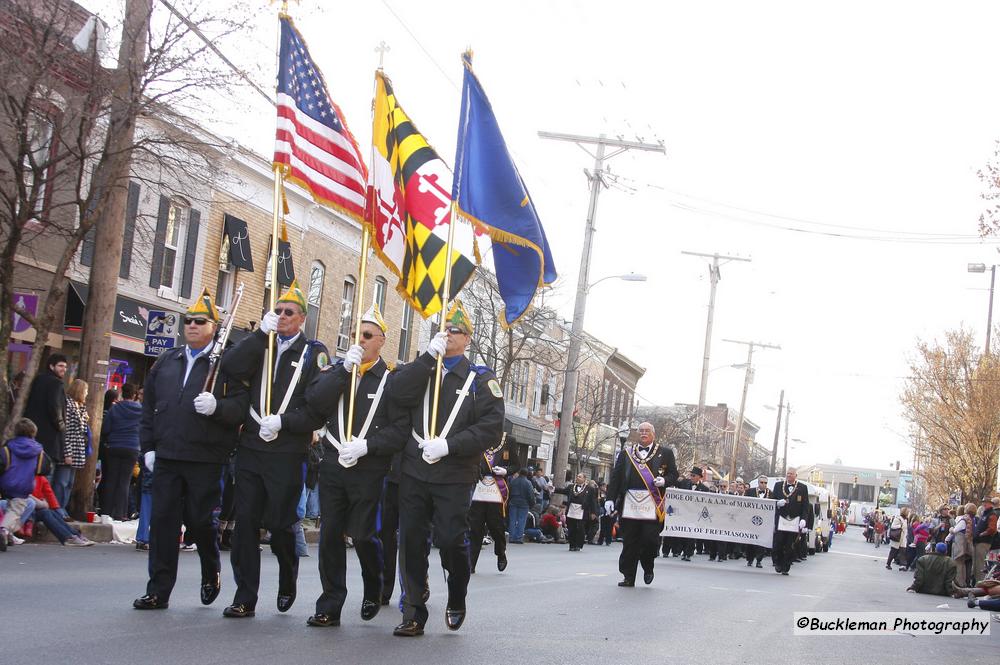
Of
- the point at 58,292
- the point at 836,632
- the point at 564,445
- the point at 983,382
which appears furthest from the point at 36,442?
the point at 983,382

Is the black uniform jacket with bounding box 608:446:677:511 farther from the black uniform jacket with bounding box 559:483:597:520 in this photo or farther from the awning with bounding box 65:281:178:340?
the black uniform jacket with bounding box 559:483:597:520

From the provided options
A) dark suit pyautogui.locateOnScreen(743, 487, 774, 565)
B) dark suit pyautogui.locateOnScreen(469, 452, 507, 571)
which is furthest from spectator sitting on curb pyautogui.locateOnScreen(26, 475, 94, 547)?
dark suit pyautogui.locateOnScreen(743, 487, 774, 565)

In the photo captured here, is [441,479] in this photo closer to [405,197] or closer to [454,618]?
[454,618]

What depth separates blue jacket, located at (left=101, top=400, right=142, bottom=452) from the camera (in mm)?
15141

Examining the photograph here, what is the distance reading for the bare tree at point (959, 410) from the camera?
44.0 meters

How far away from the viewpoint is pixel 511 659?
7.33m

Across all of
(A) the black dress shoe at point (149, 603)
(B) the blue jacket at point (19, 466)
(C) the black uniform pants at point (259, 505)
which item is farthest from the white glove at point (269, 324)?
(B) the blue jacket at point (19, 466)

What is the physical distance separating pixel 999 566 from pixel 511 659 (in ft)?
36.6

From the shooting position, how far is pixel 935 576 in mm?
19797

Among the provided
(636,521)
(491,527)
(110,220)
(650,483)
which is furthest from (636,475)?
(110,220)

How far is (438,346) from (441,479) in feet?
2.72

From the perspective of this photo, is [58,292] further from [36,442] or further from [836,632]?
[836,632]

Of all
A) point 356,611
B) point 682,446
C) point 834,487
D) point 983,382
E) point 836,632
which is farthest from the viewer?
point 834,487

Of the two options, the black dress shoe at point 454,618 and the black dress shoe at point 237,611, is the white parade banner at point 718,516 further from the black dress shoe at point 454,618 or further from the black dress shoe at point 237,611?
the black dress shoe at point 237,611
